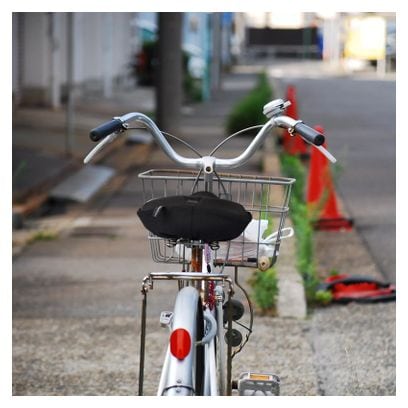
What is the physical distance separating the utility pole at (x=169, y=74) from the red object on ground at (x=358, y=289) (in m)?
11.7

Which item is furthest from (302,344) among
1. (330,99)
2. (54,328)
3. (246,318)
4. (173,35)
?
(330,99)

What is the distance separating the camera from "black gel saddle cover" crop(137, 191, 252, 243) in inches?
142

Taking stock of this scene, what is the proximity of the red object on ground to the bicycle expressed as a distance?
11.5ft

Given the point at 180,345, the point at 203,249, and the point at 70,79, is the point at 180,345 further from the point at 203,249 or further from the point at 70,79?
the point at 70,79

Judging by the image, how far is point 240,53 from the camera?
70.3 meters

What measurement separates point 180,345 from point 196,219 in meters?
0.39

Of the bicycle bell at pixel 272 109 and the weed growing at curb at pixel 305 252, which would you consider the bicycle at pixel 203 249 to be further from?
the weed growing at curb at pixel 305 252

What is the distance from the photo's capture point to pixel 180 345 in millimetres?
3502

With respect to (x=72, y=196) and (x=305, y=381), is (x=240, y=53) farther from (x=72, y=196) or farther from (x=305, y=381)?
(x=305, y=381)

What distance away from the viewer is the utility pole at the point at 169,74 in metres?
19.4

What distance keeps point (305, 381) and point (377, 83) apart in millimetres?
34186

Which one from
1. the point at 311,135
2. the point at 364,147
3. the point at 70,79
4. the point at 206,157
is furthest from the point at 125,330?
the point at 364,147

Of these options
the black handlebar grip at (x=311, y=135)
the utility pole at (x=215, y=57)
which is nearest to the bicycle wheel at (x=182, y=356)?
the black handlebar grip at (x=311, y=135)

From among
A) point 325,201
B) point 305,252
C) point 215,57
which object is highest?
point 215,57
